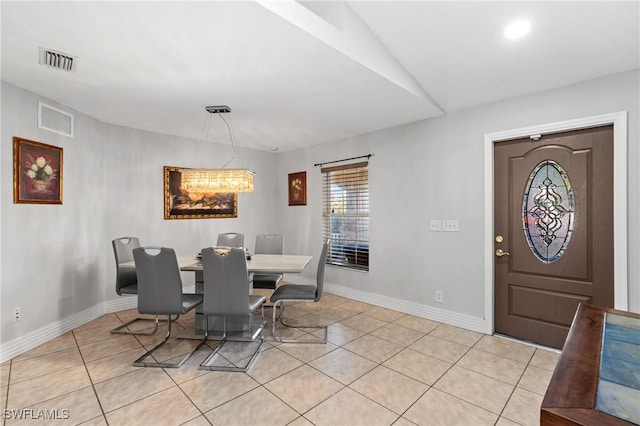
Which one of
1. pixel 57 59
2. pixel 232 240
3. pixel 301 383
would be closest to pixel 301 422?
pixel 301 383

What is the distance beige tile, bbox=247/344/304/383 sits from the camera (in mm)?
2307

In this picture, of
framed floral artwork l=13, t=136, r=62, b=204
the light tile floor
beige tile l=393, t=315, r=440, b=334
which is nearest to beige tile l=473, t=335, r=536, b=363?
the light tile floor

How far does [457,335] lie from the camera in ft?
10.1

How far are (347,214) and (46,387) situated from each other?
3609mm

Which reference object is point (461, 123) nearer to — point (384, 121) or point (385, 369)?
point (384, 121)

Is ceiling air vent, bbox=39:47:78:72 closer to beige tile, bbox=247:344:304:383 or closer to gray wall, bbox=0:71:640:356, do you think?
gray wall, bbox=0:71:640:356

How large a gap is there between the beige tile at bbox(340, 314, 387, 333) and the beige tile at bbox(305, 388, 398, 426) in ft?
4.01

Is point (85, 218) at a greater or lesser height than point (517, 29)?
lesser

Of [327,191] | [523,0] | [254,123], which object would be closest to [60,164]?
[254,123]

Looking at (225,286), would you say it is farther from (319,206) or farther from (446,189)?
(319,206)

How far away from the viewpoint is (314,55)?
2.10 m

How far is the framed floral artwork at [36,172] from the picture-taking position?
2.69 meters

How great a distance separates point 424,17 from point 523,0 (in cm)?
58

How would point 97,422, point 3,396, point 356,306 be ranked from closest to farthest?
point 97,422
point 3,396
point 356,306
